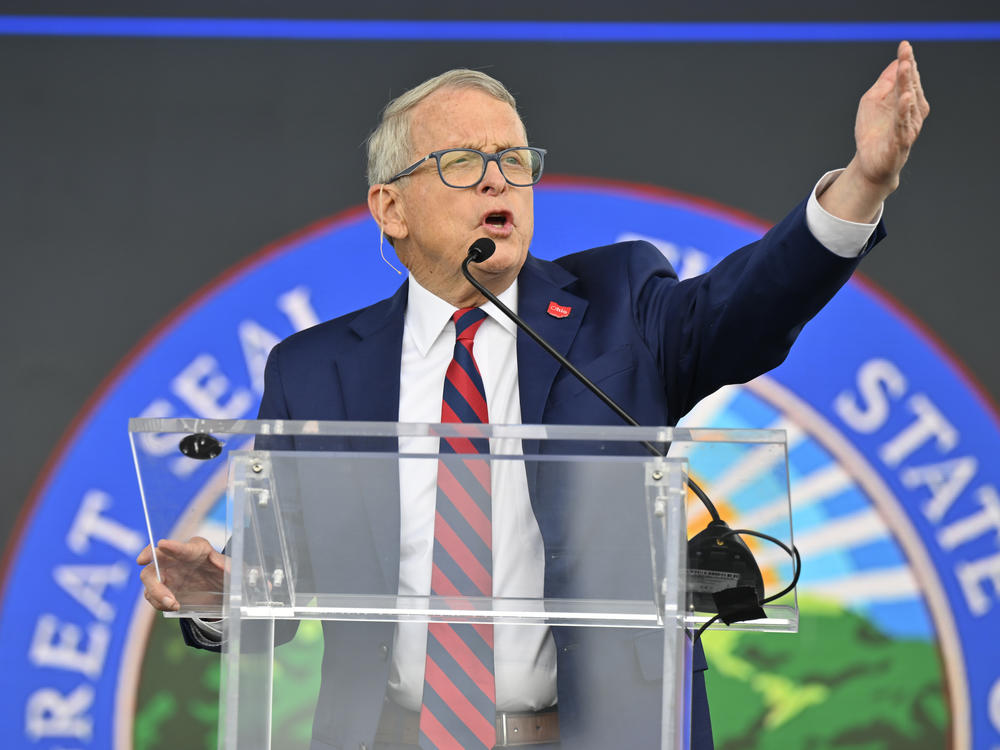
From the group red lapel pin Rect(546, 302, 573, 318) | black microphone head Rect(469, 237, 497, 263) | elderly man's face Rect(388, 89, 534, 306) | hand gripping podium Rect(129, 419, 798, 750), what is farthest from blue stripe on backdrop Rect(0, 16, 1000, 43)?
hand gripping podium Rect(129, 419, 798, 750)

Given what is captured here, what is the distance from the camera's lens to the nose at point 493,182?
2.02 metres

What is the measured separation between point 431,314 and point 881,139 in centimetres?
81

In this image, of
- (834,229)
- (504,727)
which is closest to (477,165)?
(834,229)

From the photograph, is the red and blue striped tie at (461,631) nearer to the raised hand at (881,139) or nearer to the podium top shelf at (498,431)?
the podium top shelf at (498,431)

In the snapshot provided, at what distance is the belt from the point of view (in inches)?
51.6

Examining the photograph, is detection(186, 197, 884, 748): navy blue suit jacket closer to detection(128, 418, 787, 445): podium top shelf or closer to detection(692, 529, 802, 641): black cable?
detection(692, 529, 802, 641): black cable

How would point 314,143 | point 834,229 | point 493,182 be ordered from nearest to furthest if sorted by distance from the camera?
point 834,229 → point 493,182 → point 314,143

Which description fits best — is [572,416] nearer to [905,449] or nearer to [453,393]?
[453,393]

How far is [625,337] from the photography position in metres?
1.92

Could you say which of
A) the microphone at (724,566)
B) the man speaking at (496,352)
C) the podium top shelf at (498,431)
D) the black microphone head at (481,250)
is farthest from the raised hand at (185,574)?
the black microphone head at (481,250)

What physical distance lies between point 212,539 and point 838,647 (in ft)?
5.88

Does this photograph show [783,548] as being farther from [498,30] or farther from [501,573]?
[498,30]

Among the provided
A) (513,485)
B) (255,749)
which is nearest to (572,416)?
(513,485)

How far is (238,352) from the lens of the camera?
299 centimetres
